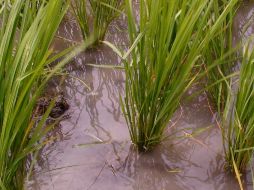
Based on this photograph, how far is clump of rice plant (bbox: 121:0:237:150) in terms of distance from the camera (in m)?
1.37

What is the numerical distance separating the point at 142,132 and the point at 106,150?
0.54 feet

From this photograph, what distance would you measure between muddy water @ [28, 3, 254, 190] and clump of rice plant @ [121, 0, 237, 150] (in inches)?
4.4

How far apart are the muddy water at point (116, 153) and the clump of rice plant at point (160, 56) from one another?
0.37 feet

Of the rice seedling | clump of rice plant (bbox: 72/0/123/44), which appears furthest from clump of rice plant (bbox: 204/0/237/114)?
the rice seedling

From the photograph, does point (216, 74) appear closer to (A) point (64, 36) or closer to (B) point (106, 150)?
(B) point (106, 150)

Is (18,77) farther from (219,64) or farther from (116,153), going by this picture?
(219,64)

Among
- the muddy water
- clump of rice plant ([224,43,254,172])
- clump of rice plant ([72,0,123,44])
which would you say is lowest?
the muddy water

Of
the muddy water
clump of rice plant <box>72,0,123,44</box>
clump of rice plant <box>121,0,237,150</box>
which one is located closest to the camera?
clump of rice plant <box>121,0,237,150</box>

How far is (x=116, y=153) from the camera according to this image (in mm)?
1621

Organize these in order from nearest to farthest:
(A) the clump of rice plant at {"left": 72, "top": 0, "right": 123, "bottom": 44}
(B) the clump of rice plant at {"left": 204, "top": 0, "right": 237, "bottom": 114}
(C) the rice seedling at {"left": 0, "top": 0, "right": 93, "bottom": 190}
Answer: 1. (C) the rice seedling at {"left": 0, "top": 0, "right": 93, "bottom": 190}
2. (B) the clump of rice plant at {"left": 204, "top": 0, "right": 237, "bottom": 114}
3. (A) the clump of rice plant at {"left": 72, "top": 0, "right": 123, "bottom": 44}

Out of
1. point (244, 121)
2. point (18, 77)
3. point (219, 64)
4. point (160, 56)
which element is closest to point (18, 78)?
point (18, 77)

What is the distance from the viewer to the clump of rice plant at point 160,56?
1.37m

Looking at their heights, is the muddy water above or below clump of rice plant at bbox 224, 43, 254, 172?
below

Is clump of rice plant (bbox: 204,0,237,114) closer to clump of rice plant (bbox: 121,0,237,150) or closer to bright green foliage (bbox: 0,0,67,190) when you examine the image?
clump of rice plant (bbox: 121,0,237,150)
